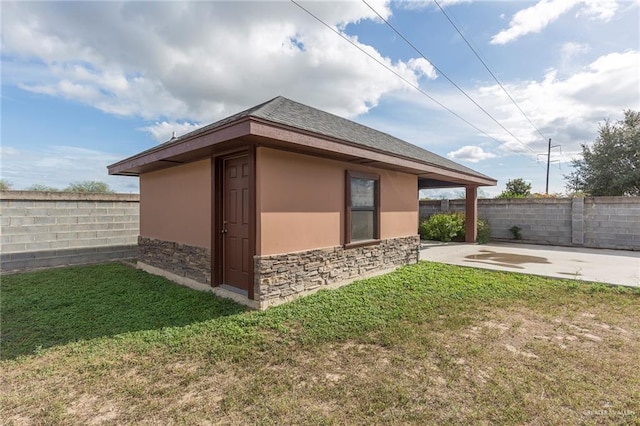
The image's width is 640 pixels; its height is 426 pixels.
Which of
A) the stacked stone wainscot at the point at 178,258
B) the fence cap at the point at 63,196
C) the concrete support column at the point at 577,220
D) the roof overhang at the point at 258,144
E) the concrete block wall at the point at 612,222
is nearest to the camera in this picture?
the roof overhang at the point at 258,144

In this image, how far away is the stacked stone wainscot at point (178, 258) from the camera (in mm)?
5051

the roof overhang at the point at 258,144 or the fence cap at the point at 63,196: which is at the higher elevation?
the roof overhang at the point at 258,144

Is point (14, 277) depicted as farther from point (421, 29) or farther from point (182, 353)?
point (421, 29)

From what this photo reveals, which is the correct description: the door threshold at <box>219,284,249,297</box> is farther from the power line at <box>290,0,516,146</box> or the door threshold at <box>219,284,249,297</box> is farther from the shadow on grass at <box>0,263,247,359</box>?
the power line at <box>290,0,516,146</box>

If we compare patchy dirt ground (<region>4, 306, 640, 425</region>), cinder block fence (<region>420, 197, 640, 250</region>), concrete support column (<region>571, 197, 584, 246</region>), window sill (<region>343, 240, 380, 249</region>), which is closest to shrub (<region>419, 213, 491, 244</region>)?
cinder block fence (<region>420, 197, 640, 250</region>)

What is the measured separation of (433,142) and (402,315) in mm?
10548

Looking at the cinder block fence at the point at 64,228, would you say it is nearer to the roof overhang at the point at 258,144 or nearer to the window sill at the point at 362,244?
the roof overhang at the point at 258,144

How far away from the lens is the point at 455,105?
11016mm

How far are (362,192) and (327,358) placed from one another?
3603mm

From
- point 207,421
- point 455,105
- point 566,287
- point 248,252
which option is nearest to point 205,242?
point 248,252

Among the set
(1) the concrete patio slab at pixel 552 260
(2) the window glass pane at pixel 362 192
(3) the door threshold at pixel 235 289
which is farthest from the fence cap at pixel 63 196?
(1) the concrete patio slab at pixel 552 260

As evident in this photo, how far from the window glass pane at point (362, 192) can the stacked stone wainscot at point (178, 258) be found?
9.61 ft

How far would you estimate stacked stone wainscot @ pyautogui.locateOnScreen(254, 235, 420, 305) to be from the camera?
13.3 feet

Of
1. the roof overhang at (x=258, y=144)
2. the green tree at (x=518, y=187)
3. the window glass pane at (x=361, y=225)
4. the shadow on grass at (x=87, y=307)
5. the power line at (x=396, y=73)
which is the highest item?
the power line at (x=396, y=73)
